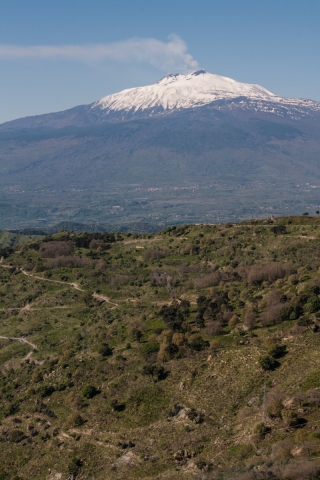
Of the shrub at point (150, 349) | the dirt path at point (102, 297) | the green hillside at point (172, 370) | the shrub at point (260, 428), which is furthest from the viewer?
the dirt path at point (102, 297)

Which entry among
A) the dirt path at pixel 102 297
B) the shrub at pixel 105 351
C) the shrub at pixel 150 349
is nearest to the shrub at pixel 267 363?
the shrub at pixel 150 349

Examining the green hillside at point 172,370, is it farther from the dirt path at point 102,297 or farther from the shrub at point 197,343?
the dirt path at point 102,297

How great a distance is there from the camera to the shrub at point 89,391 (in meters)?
29.1

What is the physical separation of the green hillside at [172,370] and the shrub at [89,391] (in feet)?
0.23

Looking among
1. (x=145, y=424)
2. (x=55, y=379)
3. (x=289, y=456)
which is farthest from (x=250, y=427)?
(x=55, y=379)

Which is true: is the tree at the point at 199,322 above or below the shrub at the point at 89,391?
above

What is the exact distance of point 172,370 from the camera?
2914 cm

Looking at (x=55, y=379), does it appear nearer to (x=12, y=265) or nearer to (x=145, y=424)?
(x=145, y=424)

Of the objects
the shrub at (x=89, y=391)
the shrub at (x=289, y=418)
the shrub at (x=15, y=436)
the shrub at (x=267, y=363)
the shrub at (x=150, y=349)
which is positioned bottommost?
the shrub at (x=15, y=436)

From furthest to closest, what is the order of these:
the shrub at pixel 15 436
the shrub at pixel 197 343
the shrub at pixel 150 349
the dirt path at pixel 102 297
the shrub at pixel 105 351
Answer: the dirt path at pixel 102 297
the shrub at pixel 105 351
the shrub at pixel 150 349
the shrub at pixel 197 343
the shrub at pixel 15 436

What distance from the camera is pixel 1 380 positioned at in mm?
37656

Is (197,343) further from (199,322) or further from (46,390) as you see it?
(46,390)

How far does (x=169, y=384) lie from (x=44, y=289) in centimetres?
3166

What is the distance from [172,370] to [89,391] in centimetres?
462
